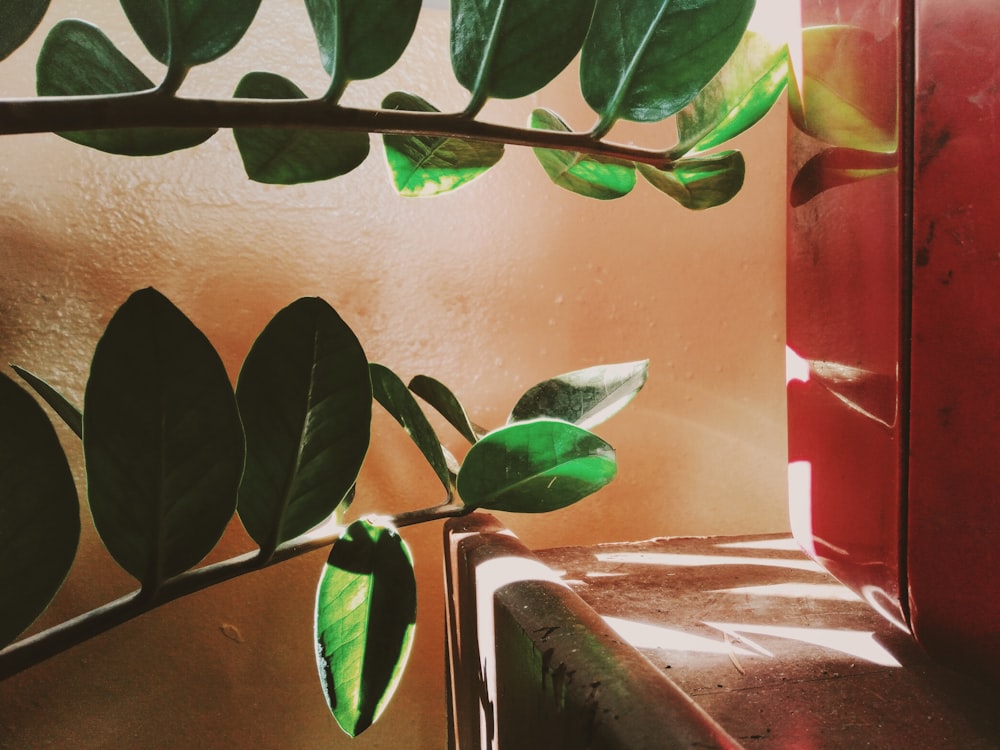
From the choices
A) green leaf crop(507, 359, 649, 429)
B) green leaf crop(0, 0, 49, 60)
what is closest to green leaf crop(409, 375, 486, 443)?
green leaf crop(507, 359, 649, 429)

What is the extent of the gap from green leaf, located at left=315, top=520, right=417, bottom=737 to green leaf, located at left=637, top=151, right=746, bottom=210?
0.28m

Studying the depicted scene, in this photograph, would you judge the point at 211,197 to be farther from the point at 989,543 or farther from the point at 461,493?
the point at 989,543

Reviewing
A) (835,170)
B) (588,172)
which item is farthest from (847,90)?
(588,172)

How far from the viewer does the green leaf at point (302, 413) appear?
0.78 ft

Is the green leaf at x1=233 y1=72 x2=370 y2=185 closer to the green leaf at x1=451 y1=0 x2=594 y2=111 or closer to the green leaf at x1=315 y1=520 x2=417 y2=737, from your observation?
the green leaf at x1=451 y1=0 x2=594 y2=111

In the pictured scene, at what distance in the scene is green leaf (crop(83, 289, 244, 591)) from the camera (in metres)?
0.20

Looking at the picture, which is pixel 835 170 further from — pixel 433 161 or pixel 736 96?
pixel 433 161

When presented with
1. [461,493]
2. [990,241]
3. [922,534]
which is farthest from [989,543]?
[461,493]

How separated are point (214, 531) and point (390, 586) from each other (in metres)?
0.09

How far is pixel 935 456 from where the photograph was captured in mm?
300

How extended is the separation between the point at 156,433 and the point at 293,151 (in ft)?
0.58

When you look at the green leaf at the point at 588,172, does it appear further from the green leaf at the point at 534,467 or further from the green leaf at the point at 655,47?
the green leaf at the point at 534,467

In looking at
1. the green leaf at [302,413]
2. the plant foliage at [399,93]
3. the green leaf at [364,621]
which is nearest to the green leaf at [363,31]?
the plant foliage at [399,93]

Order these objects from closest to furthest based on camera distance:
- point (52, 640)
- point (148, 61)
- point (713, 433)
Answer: point (52, 640), point (148, 61), point (713, 433)
